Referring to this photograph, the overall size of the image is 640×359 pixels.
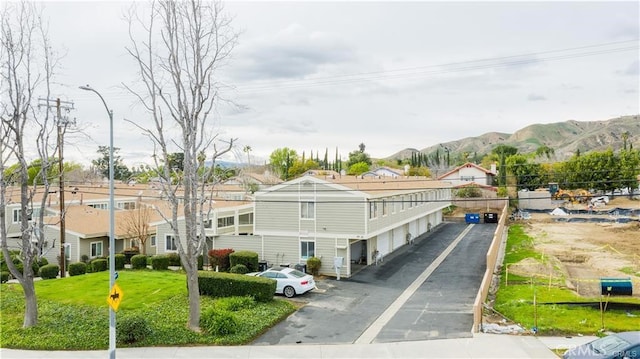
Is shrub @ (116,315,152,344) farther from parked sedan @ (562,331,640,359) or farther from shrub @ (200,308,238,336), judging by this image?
parked sedan @ (562,331,640,359)

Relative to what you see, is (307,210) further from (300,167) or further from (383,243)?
(300,167)

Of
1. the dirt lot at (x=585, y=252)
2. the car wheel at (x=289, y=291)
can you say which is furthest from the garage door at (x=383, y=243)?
the car wheel at (x=289, y=291)

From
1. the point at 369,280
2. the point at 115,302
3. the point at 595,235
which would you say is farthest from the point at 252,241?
the point at 595,235

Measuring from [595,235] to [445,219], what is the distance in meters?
20.2

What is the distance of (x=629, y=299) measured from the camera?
787 inches

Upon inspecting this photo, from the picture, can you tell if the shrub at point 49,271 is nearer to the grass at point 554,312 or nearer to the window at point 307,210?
the window at point 307,210

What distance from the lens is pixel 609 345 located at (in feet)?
41.4

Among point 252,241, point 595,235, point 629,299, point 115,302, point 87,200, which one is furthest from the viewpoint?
point 87,200

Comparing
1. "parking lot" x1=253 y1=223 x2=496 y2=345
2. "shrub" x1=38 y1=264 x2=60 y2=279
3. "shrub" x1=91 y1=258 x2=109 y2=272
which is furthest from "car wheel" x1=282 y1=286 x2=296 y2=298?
"shrub" x1=38 y1=264 x2=60 y2=279

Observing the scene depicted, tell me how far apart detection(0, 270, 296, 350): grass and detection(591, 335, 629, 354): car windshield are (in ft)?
35.1

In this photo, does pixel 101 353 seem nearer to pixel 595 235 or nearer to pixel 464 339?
pixel 464 339

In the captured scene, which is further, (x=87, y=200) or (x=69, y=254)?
(x=87, y=200)

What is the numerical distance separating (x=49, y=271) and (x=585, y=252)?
3628cm

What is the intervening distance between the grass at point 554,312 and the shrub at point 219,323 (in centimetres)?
1043
